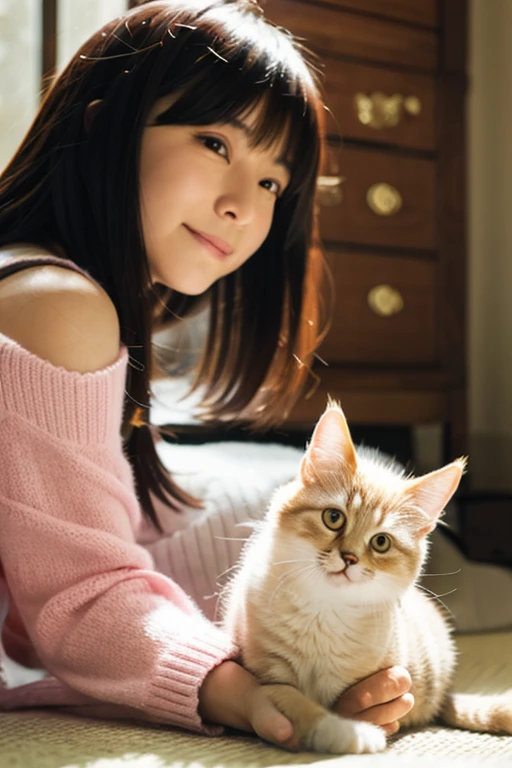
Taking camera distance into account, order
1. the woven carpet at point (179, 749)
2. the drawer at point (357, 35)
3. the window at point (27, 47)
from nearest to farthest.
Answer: the woven carpet at point (179, 749), the window at point (27, 47), the drawer at point (357, 35)

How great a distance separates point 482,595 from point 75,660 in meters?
0.47

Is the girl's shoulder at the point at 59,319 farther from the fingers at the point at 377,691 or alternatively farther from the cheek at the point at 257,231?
the fingers at the point at 377,691

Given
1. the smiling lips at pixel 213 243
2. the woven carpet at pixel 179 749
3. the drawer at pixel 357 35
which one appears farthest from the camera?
the drawer at pixel 357 35

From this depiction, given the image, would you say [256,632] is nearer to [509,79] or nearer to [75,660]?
[75,660]

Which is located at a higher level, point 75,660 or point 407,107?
point 407,107

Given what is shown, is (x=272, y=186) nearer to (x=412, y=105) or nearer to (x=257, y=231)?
(x=257, y=231)

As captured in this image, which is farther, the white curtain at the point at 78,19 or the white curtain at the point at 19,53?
the white curtain at the point at 19,53

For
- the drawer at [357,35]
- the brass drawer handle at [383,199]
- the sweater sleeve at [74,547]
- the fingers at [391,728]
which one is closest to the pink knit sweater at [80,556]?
the sweater sleeve at [74,547]

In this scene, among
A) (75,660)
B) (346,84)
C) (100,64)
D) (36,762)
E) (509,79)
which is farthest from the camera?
(509,79)

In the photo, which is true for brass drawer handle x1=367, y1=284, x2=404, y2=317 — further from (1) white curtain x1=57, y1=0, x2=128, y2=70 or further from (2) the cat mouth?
(2) the cat mouth

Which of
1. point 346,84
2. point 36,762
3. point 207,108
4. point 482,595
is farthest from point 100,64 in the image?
point 346,84

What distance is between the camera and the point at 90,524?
0.57m

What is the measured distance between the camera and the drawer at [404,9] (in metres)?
1.37

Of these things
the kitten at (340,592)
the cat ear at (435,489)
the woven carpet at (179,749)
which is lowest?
the woven carpet at (179,749)
